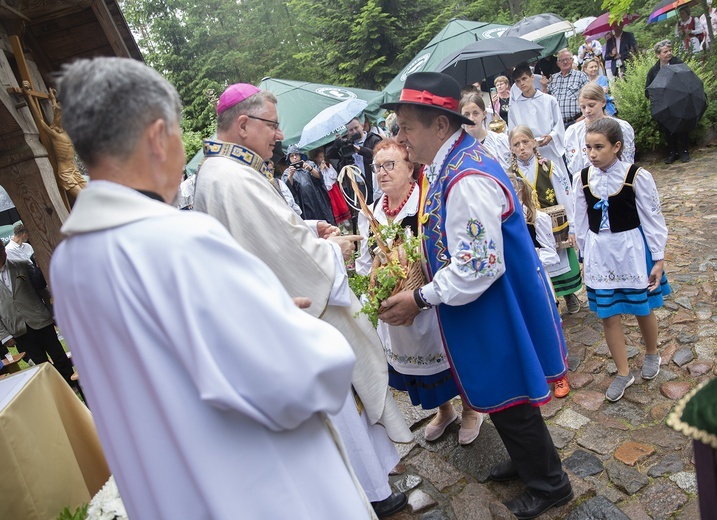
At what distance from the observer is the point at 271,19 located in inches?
1383

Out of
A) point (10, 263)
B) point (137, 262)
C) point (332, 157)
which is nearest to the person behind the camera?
point (137, 262)

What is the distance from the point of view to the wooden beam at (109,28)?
425 cm

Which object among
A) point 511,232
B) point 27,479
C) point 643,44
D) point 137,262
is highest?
point 137,262

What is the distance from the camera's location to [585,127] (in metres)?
5.95

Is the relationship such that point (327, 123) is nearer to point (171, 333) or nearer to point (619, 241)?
point (619, 241)

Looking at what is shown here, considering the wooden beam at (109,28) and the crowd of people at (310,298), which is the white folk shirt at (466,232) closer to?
the crowd of people at (310,298)

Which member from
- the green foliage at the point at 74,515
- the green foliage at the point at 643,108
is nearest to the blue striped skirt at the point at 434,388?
the green foliage at the point at 74,515

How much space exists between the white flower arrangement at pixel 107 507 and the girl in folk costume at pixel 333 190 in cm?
790

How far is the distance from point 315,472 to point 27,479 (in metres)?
1.80

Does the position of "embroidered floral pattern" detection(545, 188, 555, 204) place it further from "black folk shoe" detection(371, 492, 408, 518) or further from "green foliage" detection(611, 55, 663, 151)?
"green foliage" detection(611, 55, 663, 151)

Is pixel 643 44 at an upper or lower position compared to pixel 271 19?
lower

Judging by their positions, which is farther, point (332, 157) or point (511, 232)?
point (332, 157)

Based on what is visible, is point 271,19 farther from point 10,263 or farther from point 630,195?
point 630,195

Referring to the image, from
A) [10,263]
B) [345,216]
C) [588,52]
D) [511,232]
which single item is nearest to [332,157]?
[345,216]
